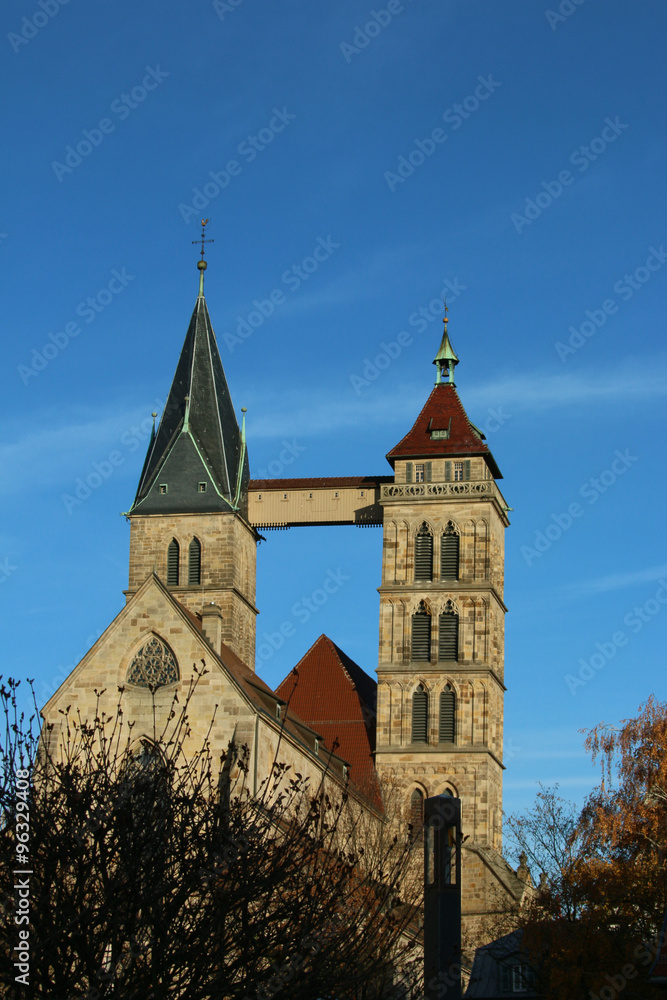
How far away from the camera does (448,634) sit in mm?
54906

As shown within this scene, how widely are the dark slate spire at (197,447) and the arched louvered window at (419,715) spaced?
9634 millimetres

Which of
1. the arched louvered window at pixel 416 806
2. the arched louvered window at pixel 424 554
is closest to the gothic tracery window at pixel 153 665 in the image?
the arched louvered window at pixel 416 806

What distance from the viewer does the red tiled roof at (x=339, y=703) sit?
5519 centimetres

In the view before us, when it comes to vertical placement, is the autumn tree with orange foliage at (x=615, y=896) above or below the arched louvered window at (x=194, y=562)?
below

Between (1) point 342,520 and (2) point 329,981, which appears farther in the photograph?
(1) point 342,520

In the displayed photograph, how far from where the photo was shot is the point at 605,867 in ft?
116

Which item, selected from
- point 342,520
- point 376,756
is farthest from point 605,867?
point 342,520

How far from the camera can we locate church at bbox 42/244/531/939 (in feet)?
176

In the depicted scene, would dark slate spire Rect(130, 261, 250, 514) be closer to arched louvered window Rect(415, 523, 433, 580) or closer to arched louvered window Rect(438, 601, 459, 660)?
arched louvered window Rect(415, 523, 433, 580)

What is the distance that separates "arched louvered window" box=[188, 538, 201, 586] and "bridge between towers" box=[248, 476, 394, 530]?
2785mm

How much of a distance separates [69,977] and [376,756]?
3906 centimetres

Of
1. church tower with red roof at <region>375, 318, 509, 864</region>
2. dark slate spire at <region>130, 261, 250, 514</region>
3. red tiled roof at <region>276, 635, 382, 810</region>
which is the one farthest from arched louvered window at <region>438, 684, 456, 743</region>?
dark slate spire at <region>130, 261, 250, 514</region>

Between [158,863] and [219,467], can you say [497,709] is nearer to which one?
[219,467]

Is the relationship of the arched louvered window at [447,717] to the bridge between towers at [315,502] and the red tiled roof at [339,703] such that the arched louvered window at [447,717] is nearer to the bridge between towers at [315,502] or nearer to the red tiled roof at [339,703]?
the red tiled roof at [339,703]
